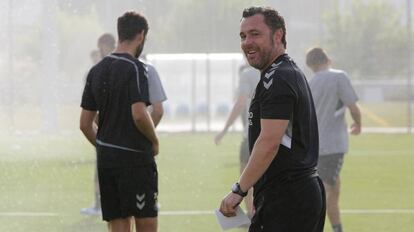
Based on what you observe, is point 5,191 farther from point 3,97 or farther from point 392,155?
point 392,155

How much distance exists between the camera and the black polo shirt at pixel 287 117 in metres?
4.74

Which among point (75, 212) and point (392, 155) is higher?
point (75, 212)

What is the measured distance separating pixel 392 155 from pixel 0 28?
8355 mm

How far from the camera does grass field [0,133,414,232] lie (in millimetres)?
10190

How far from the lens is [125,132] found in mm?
6523

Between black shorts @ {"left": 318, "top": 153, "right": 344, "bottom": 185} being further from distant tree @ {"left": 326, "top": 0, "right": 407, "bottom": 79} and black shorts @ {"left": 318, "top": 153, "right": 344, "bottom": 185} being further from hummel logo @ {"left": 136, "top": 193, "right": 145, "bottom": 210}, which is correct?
distant tree @ {"left": 326, "top": 0, "right": 407, "bottom": 79}

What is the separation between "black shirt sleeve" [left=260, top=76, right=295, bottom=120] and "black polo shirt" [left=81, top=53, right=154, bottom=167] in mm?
1855

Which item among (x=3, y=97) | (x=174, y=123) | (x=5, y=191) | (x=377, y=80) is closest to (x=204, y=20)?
(x=3, y=97)

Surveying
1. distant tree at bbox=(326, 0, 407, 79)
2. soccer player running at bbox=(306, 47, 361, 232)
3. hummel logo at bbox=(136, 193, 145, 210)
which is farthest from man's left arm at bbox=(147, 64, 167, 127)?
distant tree at bbox=(326, 0, 407, 79)

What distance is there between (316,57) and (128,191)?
3.07 m

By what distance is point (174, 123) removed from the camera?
1087 inches

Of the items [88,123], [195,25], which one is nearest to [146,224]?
[88,123]

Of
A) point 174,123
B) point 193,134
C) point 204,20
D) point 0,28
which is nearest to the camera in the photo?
point 0,28

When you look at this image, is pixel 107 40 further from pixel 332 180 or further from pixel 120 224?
pixel 120 224
